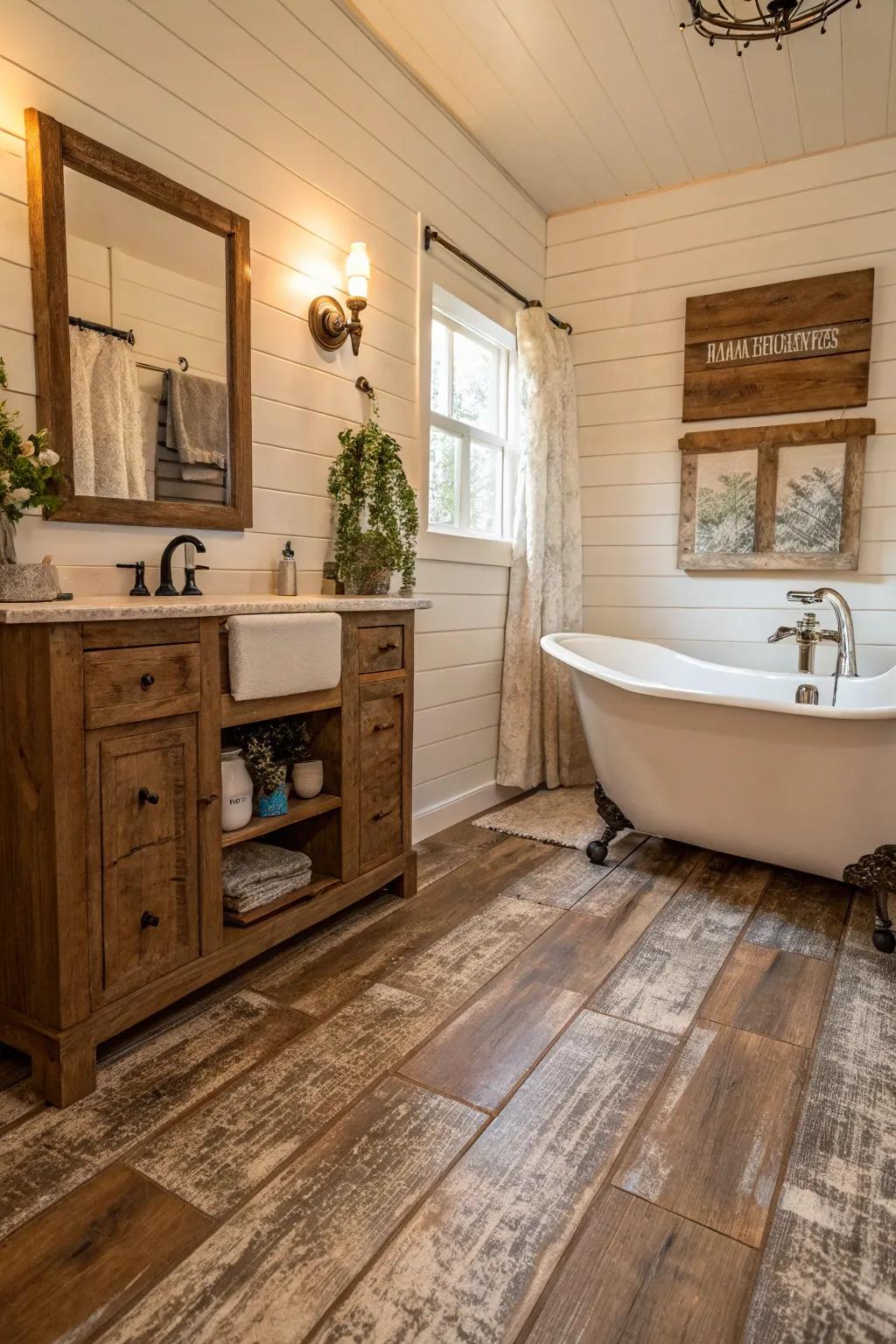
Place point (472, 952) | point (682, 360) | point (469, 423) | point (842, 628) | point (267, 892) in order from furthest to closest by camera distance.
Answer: point (682, 360), point (469, 423), point (842, 628), point (472, 952), point (267, 892)

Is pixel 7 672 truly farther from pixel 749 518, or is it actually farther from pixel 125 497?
pixel 749 518

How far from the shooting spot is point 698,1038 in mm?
1792

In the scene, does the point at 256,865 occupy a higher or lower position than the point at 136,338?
lower

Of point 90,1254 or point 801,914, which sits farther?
point 801,914

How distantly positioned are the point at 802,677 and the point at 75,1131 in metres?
2.77

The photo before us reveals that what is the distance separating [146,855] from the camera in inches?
65.4

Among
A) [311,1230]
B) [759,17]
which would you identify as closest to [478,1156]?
[311,1230]

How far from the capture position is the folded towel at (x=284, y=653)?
1.82 meters

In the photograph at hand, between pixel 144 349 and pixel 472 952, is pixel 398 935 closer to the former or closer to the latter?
pixel 472 952

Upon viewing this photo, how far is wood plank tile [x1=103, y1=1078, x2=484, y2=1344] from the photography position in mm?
1075

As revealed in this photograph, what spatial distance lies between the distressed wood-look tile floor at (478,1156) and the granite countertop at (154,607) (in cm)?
91

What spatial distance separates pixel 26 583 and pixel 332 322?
1.43m

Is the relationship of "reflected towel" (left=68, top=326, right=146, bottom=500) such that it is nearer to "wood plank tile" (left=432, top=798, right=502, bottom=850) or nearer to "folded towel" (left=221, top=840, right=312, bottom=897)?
"folded towel" (left=221, top=840, right=312, bottom=897)

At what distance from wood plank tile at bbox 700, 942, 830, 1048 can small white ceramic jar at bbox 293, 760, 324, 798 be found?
3.74 feet
